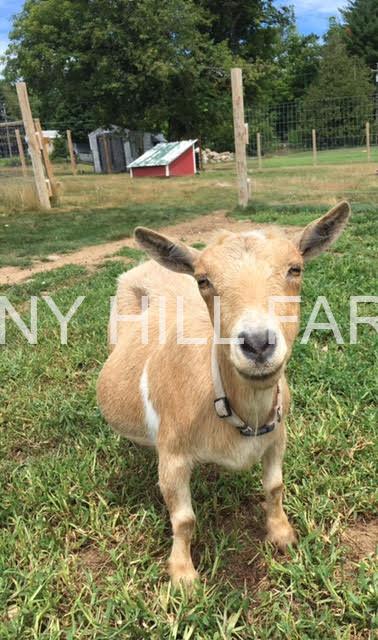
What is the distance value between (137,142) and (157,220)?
23.6 meters

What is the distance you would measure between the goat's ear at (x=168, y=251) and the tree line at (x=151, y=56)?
2140 centimetres

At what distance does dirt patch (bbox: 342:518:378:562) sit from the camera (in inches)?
83.7

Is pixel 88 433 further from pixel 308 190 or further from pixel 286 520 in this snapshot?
pixel 308 190

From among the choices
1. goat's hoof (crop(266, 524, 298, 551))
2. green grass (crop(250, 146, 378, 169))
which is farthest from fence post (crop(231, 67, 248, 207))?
green grass (crop(250, 146, 378, 169))

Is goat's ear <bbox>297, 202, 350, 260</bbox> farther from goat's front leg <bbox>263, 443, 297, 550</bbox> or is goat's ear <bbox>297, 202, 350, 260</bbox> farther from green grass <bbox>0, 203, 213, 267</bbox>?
green grass <bbox>0, 203, 213, 267</bbox>

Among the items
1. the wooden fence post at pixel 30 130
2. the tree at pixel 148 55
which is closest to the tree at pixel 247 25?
the tree at pixel 148 55

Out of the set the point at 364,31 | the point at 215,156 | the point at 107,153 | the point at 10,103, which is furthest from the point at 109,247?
the point at 10,103

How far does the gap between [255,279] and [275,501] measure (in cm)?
102

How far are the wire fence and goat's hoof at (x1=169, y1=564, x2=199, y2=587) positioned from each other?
20.3 meters

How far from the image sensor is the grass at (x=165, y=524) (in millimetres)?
1874

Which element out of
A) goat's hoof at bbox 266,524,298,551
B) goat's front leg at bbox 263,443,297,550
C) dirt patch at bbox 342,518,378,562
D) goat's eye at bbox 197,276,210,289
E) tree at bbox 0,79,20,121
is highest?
tree at bbox 0,79,20,121

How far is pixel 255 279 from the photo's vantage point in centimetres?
171

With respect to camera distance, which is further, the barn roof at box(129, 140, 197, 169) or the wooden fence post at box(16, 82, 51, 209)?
the barn roof at box(129, 140, 197, 169)

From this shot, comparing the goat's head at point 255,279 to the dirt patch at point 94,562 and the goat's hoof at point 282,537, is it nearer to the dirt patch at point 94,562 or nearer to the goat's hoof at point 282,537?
the goat's hoof at point 282,537
